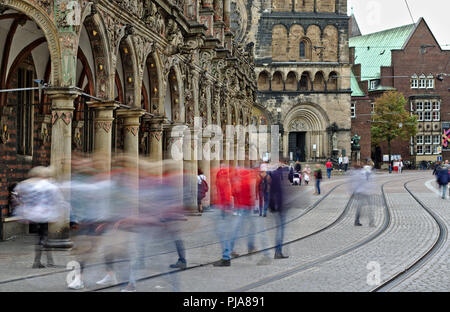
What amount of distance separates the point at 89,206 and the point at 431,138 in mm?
84023

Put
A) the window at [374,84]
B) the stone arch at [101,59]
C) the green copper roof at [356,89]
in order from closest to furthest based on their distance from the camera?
1. the stone arch at [101,59]
2. the green copper roof at [356,89]
3. the window at [374,84]

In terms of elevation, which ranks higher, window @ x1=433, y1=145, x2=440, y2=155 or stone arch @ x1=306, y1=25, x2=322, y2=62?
stone arch @ x1=306, y1=25, x2=322, y2=62

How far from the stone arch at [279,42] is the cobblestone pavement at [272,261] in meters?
48.6

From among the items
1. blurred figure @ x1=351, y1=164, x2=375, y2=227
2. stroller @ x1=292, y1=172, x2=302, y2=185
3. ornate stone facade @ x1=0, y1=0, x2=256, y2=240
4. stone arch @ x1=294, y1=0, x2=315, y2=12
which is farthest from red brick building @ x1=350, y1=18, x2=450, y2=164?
blurred figure @ x1=351, y1=164, x2=375, y2=227

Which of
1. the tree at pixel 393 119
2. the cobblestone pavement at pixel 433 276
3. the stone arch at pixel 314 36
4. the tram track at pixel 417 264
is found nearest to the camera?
the cobblestone pavement at pixel 433 276

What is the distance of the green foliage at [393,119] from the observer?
81.4 metres

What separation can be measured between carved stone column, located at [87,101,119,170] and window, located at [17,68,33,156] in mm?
2221

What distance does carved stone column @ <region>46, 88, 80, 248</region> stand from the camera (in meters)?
13.9

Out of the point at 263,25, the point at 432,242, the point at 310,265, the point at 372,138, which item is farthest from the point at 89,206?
the point at 372,138

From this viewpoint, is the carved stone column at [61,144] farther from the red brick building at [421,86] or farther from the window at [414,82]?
the window at [414,82]

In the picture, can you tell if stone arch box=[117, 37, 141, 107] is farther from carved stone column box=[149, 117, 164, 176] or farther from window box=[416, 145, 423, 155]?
window box=[416, 145, 423, 155]

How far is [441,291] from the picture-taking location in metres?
9.13

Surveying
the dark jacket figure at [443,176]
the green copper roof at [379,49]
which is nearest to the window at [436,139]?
the green copper roof at [379,49]
